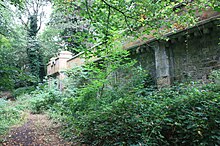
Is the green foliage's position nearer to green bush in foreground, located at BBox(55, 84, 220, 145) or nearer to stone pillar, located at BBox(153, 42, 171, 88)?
stone pillar, located at BBox(153, 42, 171, 88)

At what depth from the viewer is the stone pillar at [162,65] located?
5266 millimetres

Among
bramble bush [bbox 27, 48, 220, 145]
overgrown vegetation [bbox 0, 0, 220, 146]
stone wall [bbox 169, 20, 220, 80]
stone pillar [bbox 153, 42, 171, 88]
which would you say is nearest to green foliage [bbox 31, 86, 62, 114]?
overgrown vegetation [bbox 0, 0, 220, 146]

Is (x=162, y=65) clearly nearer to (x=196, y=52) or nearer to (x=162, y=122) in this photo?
(x=196, y=52)

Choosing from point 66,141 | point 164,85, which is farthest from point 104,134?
point 164,85

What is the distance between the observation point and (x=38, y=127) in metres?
5.19

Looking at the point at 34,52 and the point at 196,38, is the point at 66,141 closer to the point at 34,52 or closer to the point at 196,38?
the point at 196,38

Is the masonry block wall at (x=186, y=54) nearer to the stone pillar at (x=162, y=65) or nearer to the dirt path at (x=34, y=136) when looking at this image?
the stone pillar at (x=162, y=65)

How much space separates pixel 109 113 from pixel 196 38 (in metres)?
3.12

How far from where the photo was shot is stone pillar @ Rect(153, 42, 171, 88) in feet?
17.3

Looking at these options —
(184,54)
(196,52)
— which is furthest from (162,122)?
(184,54)

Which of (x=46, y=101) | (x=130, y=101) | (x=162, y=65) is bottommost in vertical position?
(x=46, y=101)

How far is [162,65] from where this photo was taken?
17.6ft

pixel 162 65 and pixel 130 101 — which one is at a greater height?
pixel 162 65

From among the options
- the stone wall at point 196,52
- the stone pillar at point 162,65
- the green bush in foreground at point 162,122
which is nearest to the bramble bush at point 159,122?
the green bush in foreground at point 162,122
